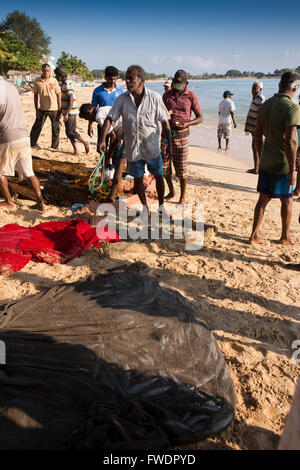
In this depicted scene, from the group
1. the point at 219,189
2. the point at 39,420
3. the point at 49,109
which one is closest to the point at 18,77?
the point at 49,109

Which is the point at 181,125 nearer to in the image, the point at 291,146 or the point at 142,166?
the point at 142,166

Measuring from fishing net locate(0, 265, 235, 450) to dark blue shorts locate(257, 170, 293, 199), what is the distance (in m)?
1.85

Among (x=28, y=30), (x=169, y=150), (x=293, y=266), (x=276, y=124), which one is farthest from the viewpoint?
(x=28, y=30)

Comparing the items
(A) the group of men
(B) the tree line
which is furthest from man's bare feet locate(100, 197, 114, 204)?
(B) the tree line

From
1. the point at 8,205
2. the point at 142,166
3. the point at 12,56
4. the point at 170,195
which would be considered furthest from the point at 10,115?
the point at 12,56

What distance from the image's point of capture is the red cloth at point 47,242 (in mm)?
3240

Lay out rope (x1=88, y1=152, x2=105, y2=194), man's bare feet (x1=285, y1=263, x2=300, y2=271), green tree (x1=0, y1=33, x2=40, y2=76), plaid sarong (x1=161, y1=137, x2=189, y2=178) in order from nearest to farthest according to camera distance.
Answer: man's bare feet (x1=285, y1=263, x2=300, y2=271) < plaid sarong (x1=161, y1=137, x2=189, y2=178) < rope (x1=88, y1=152, x2=105, y2=194) < green tree (x1=0, y1=33, x2=40, y2=76)

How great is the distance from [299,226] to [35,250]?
3656 millimetres

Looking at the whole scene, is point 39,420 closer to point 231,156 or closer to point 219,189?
point 219,189

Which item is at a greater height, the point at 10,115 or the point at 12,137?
the point at 10,115

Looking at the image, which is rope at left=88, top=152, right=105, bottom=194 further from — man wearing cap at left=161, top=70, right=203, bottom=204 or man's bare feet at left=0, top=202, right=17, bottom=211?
man's bare feet at left=0, top=202, right=17, bottom=211

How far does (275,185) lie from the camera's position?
3.53 metres

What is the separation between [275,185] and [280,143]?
1.54ft

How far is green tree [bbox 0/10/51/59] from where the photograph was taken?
173 feet
